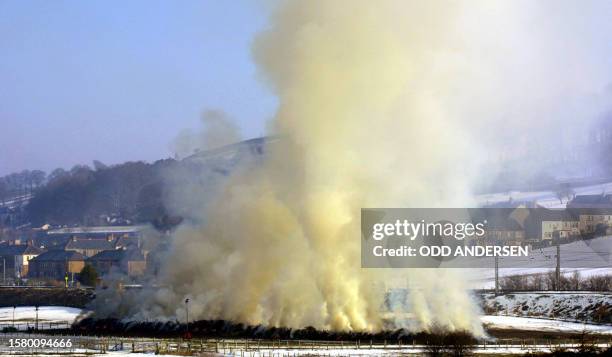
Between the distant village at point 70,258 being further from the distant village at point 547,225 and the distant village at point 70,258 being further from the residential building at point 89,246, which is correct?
the distant village at point 547,225

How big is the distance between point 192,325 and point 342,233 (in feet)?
37.6

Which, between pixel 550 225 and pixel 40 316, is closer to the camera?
pixel 40 316

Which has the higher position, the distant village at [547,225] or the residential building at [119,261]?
the distant village at [547,225]

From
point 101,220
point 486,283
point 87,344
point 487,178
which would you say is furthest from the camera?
point 101,220

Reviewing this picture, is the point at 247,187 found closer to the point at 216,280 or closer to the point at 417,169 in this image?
the point at 216,280

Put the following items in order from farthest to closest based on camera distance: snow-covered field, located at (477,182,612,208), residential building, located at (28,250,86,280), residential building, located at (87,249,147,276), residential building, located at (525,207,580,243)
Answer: snow-covered field, located at (477,182,612,208) → residential building, located at (28,250,86,280) → residential building, located at (525,207,580,243) → residential building, located at (87,249,147,276)

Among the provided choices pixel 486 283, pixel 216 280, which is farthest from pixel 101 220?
pixel 216 280

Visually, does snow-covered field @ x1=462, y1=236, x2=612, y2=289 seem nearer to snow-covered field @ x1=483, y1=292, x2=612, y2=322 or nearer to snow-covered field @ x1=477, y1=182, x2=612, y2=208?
snow-covered field @ x1=483, y1=292, x2=612, y2=322

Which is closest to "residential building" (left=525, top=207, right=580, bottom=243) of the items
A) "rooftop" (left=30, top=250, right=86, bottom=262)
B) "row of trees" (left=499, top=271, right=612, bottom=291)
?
"row of trees" (left=499, top=271, right=612, bottom=291)

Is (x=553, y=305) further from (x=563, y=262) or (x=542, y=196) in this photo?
(x=542, y=196)

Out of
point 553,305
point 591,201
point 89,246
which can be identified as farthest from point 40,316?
point 591,201

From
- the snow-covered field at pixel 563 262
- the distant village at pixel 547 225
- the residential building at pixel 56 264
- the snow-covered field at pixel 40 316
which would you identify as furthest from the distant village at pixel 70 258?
the distant village at pixel 547 225

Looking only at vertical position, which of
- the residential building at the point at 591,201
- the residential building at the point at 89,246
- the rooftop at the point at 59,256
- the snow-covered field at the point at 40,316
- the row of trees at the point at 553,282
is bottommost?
the snow-covered field at the point at 40,316

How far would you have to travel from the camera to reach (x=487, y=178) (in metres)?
146
